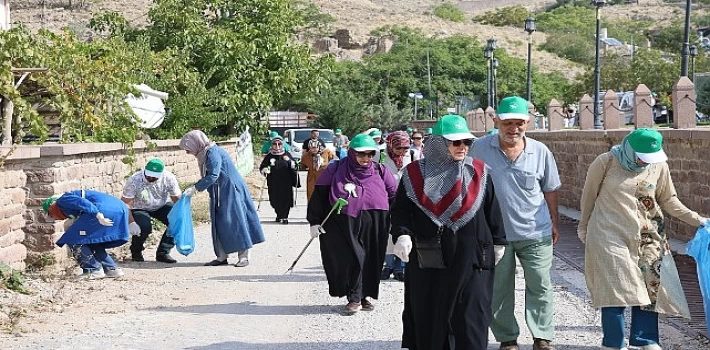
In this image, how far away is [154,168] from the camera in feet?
40.9

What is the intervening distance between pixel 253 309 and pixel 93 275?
92.6 inches

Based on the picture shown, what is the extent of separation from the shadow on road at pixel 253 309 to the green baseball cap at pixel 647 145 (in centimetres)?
337

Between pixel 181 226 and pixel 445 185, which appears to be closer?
pixel 445 185

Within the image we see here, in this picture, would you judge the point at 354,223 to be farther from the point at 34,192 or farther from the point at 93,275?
the point at 34,192

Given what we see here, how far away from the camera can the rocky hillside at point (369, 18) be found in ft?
280

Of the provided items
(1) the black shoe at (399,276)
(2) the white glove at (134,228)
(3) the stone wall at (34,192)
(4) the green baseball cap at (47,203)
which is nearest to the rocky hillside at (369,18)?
(3) the stone wall at (34,192)

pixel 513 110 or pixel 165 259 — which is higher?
pixel 513 110

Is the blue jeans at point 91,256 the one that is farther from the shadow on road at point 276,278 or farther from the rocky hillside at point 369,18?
the rocky hillside at point 369,18

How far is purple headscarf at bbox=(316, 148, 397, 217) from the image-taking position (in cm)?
953

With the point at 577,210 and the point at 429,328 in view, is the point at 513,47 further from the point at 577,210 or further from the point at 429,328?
the point at 429,328

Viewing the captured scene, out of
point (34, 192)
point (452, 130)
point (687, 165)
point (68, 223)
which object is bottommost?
point (68, 223)

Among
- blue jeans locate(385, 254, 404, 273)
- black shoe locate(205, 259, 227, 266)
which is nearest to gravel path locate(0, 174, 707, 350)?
black shoe locate(205, 259, 227, 266)

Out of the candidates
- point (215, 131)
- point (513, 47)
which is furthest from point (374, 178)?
point (513, 47)

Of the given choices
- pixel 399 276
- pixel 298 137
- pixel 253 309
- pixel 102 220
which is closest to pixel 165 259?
pixel 102 220
